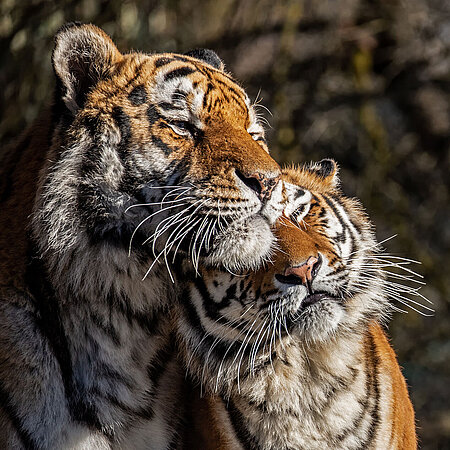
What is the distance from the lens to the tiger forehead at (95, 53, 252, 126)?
6.93ft

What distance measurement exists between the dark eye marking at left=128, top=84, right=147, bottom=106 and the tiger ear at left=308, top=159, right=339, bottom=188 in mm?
669

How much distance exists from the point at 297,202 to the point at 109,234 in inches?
20.4

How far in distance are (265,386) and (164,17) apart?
10.7 feet

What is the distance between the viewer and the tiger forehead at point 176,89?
83.2 inches

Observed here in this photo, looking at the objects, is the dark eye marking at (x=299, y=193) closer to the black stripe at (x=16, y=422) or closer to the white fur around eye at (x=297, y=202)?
the white fur around eye at (x=297, y=202)

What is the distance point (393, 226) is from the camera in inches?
221

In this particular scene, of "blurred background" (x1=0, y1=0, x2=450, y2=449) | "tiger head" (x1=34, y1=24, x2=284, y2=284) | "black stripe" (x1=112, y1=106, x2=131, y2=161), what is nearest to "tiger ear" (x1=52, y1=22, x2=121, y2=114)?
"tiger head" (x1=34, y1=24, x2=284, y2=284)

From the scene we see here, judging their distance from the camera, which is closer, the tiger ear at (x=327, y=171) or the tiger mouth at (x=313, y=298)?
the tiger mouth at (x=313, y=298)

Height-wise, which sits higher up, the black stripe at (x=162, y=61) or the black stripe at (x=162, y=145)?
the black stripe at (x=162, y=61)

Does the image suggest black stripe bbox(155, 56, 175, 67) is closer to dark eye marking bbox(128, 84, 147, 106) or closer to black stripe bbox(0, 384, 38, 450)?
dark eye marking bbox(128, 84, 147, 106)

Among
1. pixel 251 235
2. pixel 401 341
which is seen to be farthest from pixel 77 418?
pixel 401 341

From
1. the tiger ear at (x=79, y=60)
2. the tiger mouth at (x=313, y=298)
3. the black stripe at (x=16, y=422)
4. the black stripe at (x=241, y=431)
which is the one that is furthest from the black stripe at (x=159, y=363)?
the tiger ear at (x=79, y=60)

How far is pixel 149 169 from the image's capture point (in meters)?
2.04

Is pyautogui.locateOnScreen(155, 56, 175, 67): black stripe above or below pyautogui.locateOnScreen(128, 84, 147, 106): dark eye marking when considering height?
above
